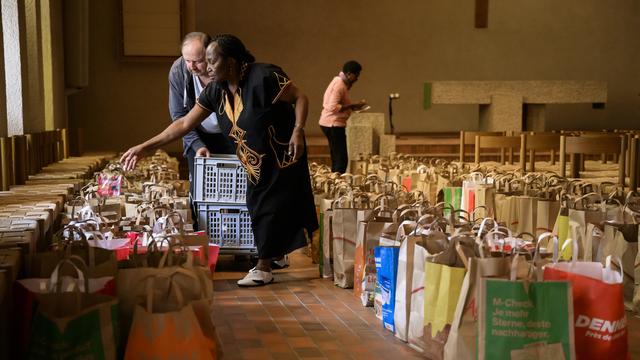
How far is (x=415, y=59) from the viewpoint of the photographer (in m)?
17.4

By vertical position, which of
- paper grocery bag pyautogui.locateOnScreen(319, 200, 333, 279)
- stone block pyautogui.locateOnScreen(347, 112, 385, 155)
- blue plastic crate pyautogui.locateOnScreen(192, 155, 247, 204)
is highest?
stone block pyautogui.locateOnScreen(347, 112, 385, 155)

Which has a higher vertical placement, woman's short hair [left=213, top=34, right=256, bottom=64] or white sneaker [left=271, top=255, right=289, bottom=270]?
woman's short hair [left=213, top=34, right=256, bottom=64]

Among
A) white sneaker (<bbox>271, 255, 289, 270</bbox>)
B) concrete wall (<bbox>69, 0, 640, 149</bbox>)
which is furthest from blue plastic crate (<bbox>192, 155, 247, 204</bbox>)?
concrete wall (<bbox>69, 0, 640, 149</bbox>)

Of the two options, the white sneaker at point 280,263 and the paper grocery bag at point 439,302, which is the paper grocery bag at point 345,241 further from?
the paper grocery bag at point 439,302

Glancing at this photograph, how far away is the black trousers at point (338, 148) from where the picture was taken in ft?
32.6

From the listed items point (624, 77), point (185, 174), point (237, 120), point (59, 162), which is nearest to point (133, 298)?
point (237, 120)

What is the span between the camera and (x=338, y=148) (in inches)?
393

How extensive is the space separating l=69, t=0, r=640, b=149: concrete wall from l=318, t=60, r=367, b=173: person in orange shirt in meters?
6.88

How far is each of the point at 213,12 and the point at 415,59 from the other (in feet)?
13.7

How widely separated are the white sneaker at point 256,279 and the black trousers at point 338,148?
4.61 metres

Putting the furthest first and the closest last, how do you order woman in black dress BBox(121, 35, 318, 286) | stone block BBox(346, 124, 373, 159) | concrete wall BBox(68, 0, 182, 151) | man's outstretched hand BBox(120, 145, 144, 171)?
concrete wall BBox(68, 0, 182, 151) < stone block BBox(346, 124, 373, 159) < woman in black dress BBox(121, 35, 318, 286) < man's outstretched hand BBox(120, 145, 144, 171)

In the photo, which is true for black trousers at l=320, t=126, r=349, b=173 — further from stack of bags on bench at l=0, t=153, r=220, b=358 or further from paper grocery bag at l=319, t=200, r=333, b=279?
stack of bags on bench at l=0, t=153, r=220, b=358

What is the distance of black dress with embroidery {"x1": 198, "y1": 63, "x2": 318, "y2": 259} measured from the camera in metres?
5.27

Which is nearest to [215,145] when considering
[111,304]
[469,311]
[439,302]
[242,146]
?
[242,146]
